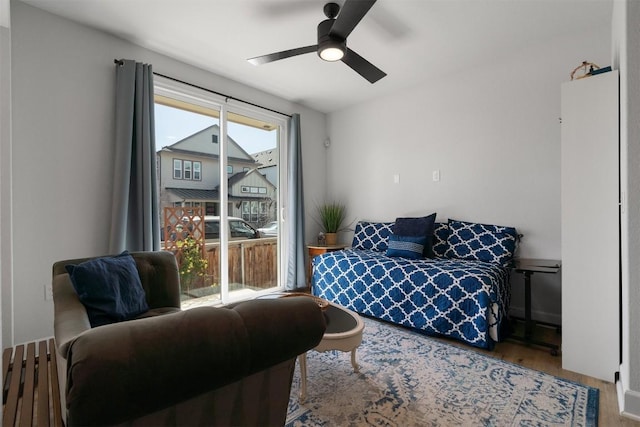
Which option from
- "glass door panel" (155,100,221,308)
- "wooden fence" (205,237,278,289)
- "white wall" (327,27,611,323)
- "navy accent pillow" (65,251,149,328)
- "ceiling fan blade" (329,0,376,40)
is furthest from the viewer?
"wooden fence" (205,237,278,289)

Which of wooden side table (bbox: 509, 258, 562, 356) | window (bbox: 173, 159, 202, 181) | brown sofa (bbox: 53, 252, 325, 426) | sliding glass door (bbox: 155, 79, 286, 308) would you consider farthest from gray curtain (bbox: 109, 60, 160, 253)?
wooden side table (bbox: 509, 258, 562, 356)

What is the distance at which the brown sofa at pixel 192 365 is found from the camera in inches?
21.7

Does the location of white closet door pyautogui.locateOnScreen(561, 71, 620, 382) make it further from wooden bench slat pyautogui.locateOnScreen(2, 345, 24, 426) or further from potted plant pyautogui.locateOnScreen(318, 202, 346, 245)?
wooden bench slat pyautogui.locateOnScreen(2, 345, 24, 426)

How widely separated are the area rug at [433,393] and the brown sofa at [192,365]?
932 mm

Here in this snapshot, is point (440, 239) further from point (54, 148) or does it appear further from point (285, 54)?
point (54, 148)

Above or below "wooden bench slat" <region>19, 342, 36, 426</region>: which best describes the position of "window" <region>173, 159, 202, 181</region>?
above

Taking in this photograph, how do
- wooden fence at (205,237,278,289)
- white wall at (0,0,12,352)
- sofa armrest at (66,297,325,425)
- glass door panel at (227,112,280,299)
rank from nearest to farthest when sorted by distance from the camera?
sofa armrest at (66,297,325,425)
white wall at (0,0,12,352)
wooden fence at (205,237,278,289)
glass door panel at (227,112,280,299)

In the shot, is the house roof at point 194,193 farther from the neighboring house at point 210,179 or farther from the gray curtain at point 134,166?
the gray curtain at point 134,166

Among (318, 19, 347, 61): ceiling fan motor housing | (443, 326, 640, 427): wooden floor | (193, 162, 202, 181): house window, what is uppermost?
(318, 19, 347, 61): ceiling fan motor housing

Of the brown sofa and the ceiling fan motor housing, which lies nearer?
the brown sofa

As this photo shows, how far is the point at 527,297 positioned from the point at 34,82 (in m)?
4.09

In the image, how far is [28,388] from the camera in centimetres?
127

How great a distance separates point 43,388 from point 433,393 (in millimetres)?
1927

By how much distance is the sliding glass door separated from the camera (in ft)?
10.3
